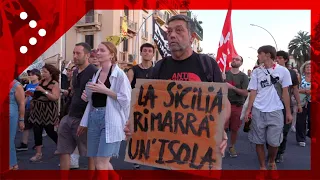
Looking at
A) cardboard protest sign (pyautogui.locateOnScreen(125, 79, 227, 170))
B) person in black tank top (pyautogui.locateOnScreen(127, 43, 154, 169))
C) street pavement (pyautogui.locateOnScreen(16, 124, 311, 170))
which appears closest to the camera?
cardboard protest sign (pyautogui.locateOnScreen(125, 79, 227, 170))

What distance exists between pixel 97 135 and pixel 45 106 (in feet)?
8.76

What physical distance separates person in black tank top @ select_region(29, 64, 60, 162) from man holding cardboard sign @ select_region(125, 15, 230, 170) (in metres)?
3.44

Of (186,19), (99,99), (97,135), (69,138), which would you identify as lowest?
(69,138)

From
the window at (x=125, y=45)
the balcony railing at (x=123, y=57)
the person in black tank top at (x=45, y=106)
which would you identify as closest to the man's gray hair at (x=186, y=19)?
the person in black tank top at (x=45, y=106)

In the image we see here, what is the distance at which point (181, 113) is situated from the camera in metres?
2.49

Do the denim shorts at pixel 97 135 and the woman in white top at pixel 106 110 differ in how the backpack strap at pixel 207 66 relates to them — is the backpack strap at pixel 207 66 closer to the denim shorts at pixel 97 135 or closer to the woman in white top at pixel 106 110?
the woman in white top at pixel 106 110

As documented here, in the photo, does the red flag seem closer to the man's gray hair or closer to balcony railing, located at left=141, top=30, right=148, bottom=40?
the man's gray hair

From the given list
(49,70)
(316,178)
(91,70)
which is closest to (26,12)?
(91,70)

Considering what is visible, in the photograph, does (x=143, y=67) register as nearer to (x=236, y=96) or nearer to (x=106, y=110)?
(x=106, y=110)

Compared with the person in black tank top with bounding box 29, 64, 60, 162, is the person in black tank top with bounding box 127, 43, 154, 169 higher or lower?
higher

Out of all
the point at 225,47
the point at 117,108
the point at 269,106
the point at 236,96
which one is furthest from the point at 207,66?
the point at 225,47

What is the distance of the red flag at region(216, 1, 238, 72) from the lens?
755 centimetres

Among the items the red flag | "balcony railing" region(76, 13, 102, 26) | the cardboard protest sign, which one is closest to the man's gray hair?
the cardboard protest sign

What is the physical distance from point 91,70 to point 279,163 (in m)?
3.73
